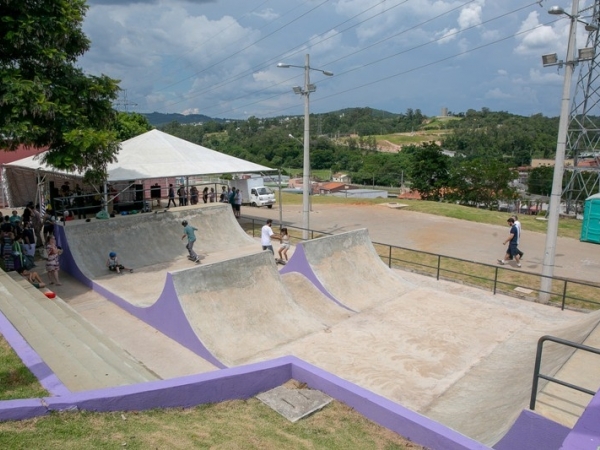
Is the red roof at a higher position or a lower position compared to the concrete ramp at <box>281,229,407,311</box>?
higher

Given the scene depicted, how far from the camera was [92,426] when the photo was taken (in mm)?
4207

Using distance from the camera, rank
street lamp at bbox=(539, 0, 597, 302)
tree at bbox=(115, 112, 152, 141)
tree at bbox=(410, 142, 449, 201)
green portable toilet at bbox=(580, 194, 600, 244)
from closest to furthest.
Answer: street lamp at bbox=(539, 0, 597, 302)
green portable toilet at bbox=(580, 194, 600, 244)
tree at bbox=(115, 112, 152, 141)
tree at bbox=(410, 142, 449, 201)

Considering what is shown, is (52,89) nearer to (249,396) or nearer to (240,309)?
(240,309)

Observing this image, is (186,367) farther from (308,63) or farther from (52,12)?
(308,63)

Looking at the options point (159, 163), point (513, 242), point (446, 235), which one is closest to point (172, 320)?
point (159, 163)

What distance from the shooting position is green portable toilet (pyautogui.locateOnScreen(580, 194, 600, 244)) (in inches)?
796

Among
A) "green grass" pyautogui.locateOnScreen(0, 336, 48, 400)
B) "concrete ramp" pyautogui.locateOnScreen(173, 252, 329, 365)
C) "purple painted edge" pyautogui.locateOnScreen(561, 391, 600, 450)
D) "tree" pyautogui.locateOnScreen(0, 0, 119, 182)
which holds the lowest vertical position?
"concrete ramp" pyautogui.locateOnScreen(173, 252, 329, 365)

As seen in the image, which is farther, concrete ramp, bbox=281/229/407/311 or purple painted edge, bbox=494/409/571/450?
concrete ramp, bbox=281/229/407/311

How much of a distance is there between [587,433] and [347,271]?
895 cm

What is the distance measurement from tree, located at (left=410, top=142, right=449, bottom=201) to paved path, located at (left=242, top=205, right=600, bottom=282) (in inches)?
731

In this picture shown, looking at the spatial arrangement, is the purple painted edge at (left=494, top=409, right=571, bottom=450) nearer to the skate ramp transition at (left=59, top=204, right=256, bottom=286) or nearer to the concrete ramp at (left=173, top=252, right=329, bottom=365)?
the concrete ramp at (left=173, top=252, right=329, bottom=365)

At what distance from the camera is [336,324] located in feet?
32.7

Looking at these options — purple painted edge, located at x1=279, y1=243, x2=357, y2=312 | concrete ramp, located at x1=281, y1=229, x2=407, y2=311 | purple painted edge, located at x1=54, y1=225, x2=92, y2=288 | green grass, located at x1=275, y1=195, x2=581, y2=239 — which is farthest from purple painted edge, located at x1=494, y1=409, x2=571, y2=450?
green grass, located at x1=275, y1=195, x2=581, y2=239

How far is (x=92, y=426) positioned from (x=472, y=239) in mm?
18180
